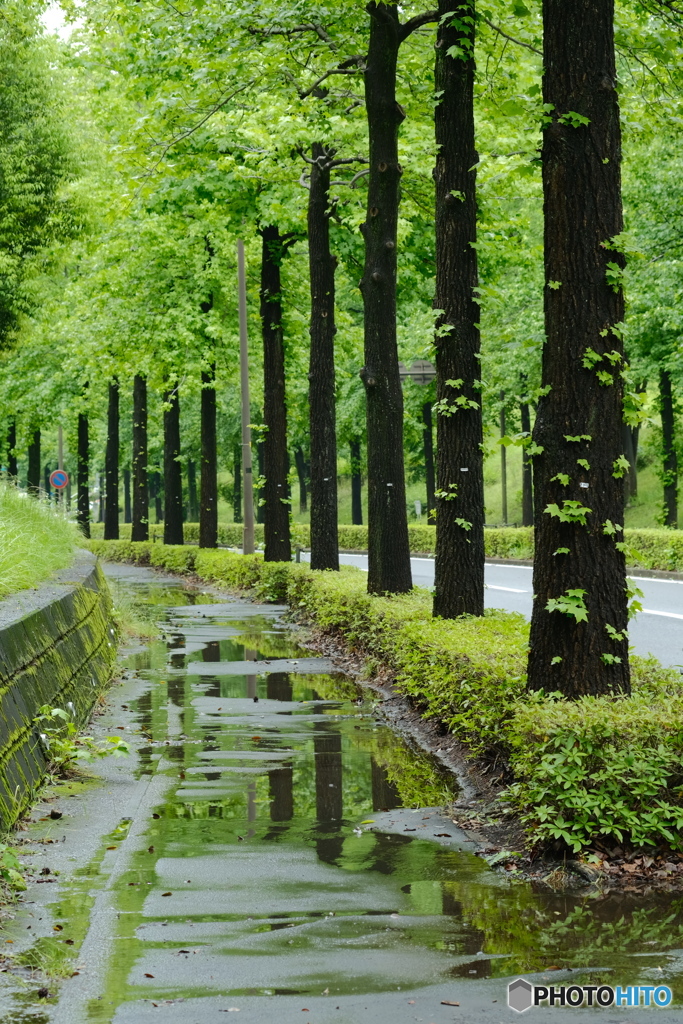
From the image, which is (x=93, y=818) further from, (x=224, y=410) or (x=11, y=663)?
(x=224, y=410)

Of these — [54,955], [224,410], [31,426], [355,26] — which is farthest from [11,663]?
[224,410]

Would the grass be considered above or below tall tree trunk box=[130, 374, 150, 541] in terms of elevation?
below

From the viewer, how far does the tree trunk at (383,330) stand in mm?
14352

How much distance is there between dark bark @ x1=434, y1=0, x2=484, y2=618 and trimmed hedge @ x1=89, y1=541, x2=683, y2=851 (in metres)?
0.50

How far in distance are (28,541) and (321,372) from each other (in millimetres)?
9033

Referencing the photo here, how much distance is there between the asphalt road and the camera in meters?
13.7

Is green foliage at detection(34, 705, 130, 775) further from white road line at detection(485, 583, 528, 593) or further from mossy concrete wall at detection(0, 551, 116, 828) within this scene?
white road line at detection(485, 583, 528, 593)

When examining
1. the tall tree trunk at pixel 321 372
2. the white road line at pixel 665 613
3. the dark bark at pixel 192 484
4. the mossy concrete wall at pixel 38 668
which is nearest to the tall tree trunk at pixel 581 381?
the mossy concrete wall at pixel 38 668

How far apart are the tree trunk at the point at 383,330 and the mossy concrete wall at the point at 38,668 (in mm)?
3706

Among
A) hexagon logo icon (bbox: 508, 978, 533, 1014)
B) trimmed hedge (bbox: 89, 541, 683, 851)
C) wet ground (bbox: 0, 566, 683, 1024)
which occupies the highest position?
trimmed hedge (bbox: 89, 541, 683, 851)

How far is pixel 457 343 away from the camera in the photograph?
11.3 m

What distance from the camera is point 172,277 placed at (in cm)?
2962

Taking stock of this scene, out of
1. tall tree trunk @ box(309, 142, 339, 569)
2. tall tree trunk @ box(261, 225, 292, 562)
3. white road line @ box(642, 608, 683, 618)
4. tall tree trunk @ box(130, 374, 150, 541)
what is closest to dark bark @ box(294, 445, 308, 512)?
tall tree trunk @ box(130, 374, 150, 541)

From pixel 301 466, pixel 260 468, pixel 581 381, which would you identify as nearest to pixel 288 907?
pixel 581 381
